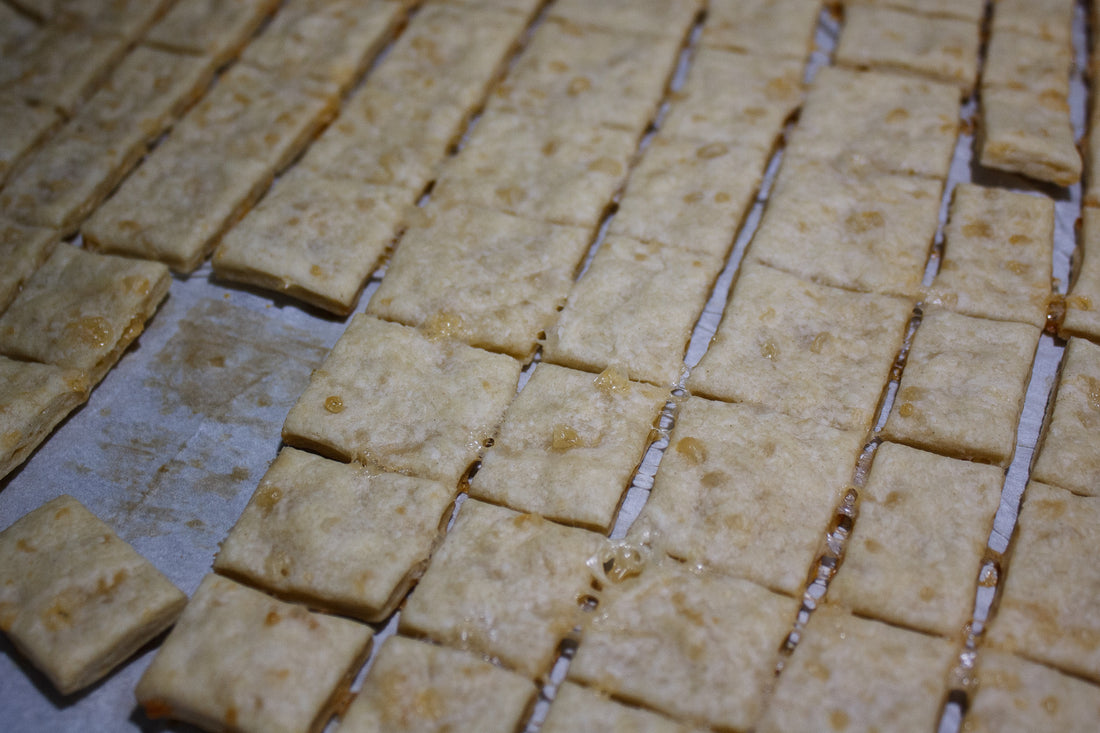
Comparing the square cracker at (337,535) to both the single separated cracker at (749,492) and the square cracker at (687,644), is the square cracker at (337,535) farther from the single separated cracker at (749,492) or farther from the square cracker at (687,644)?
the single separated cracker at (749,492)

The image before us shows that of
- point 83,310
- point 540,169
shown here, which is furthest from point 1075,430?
point 83,310

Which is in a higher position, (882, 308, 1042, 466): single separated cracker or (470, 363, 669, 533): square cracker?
(882, 308, 1042, 466): single separated cracker

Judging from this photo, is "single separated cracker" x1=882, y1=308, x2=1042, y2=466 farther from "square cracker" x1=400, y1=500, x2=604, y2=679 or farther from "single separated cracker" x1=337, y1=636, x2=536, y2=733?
"single separated cracker" x1=337, y1=636, x2=536, y2=733

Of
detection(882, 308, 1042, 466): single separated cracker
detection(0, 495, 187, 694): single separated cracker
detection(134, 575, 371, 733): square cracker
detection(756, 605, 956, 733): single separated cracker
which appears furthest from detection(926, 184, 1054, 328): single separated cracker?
detection(0, 495, 187, 694): single separated cracker

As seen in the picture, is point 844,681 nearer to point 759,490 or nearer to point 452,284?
point 759,490

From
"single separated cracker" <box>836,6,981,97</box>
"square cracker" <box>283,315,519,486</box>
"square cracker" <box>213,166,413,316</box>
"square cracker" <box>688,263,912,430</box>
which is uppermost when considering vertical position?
"single separated cracker" <box>836,6,981,97</box>

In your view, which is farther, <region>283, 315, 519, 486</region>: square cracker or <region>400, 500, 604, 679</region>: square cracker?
<region>283, 315, 519, 486</region>: square cracker

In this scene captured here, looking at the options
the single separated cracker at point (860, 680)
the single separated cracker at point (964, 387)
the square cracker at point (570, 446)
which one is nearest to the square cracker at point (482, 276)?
the square cracker at point (570, 446)

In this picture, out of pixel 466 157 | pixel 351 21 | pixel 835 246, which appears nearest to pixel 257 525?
pixel 466 157
